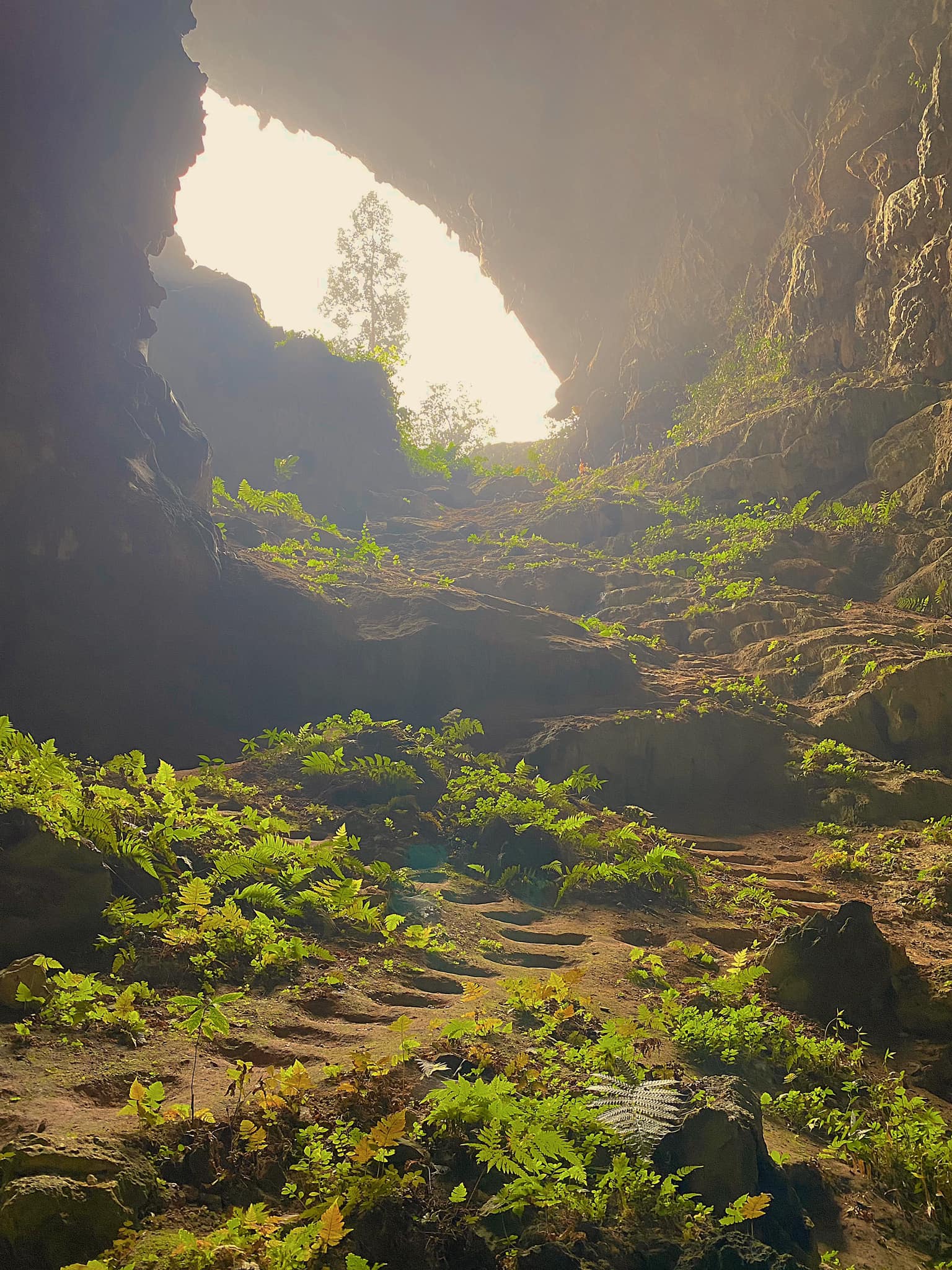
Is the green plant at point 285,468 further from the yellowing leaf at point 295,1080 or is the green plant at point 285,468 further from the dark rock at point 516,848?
the yellowing leaf at point 295,1080

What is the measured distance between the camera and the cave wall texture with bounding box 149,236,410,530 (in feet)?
99.1

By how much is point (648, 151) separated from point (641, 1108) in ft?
122

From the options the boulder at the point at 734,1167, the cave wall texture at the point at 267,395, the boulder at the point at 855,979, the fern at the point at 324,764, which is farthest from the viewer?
the cave wall texture at the point at 267,395

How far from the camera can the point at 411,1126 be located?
385 cm

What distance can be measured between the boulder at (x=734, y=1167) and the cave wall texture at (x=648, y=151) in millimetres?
21335

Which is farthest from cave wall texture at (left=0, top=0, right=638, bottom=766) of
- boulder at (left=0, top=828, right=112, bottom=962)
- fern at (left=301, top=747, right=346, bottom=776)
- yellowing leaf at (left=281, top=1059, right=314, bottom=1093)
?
yellowing leaf at (left=281, top=1059, right=314, bottom=1093)

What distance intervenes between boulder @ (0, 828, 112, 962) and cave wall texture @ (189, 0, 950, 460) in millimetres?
22504

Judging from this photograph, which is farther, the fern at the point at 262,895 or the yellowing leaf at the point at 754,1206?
the fern at the point at 262,895

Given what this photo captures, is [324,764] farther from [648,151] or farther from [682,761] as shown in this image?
[648,151]

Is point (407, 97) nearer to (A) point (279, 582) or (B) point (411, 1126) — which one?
(A) point (279, 582)

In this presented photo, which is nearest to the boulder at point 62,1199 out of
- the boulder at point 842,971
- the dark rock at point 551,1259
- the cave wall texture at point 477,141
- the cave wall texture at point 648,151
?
the dark rock at point 551,1259

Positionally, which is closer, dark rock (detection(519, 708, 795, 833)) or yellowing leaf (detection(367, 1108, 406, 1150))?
yellowing leaf (detection(367, 1108, 406, 1150))

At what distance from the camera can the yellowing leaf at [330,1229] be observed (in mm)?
2801

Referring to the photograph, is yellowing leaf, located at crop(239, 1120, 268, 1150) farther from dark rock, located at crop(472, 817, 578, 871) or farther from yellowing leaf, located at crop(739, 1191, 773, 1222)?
dark rock, located at crop(472, 817, 578, 871)
